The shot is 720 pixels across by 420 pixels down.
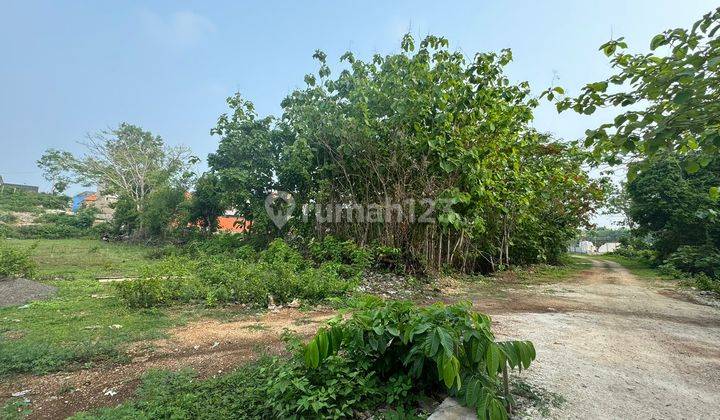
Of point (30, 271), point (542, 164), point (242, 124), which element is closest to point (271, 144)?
point (242, 124)

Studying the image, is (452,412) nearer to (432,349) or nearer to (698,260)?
(432,349)

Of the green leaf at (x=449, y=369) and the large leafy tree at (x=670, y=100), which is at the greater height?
the large leafy tree at (x=670, y=100)

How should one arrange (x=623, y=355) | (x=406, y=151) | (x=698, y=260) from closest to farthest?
(x=623, y=355), (x=406, y=151), (x=698, y=260)

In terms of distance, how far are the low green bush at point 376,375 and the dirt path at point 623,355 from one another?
26.4 inches

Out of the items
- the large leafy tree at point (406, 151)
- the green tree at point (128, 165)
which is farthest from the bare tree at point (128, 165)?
the large leafy tree at point (406, 151)

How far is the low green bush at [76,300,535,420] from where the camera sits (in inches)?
79.0

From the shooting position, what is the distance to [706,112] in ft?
6.53

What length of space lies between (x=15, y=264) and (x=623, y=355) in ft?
30.8

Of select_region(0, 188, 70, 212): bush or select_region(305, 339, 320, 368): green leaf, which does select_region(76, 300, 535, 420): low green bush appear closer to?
select_region(305, 339, 320, 368): green leaf

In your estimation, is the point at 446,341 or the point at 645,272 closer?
the point at 446,341

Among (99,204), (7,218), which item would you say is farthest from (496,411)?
(99,204)

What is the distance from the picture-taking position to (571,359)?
3.28 metres

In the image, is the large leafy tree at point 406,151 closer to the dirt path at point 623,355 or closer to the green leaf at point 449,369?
the dirt path at point 623,355

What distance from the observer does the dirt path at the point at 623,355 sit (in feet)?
7.99
